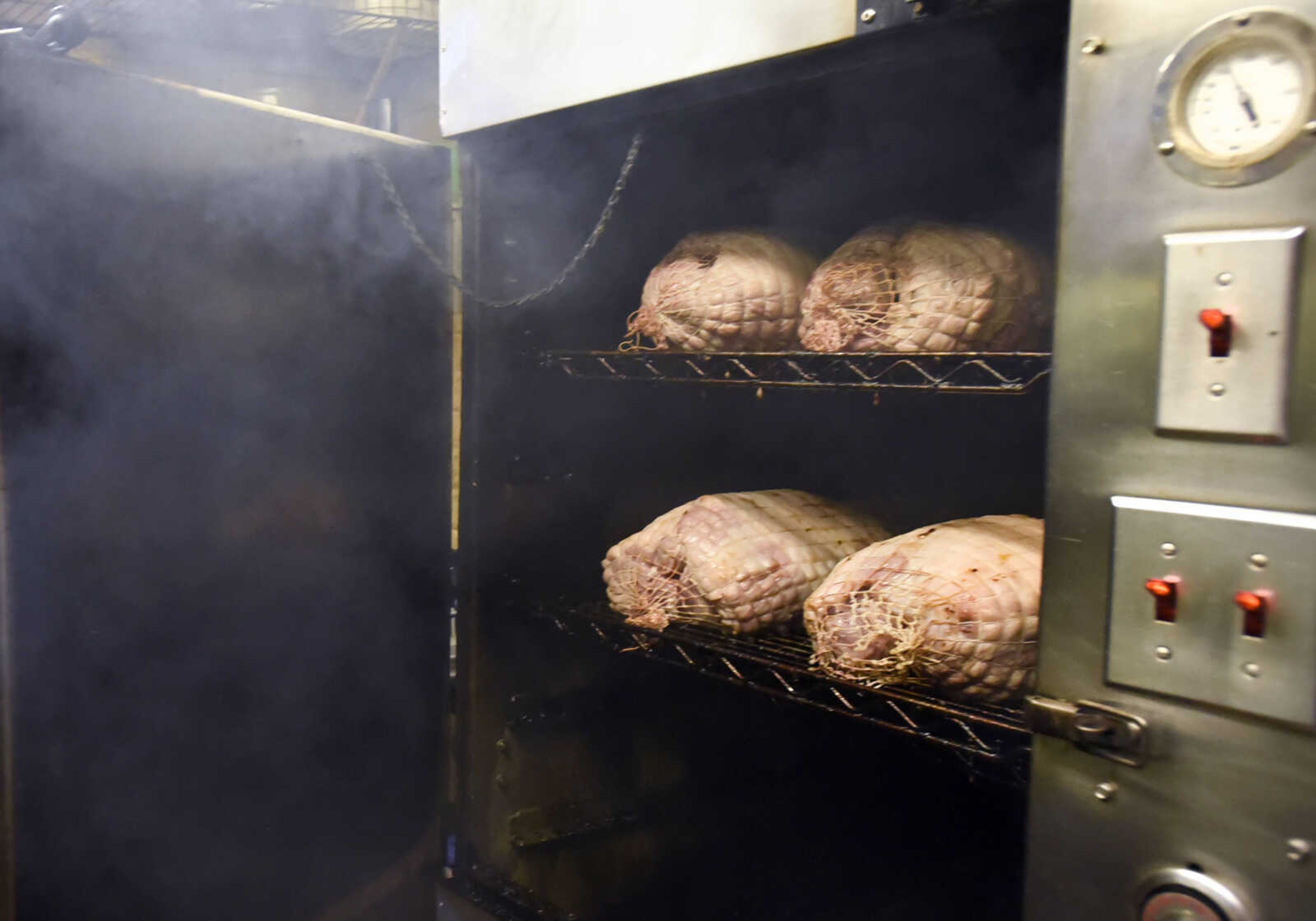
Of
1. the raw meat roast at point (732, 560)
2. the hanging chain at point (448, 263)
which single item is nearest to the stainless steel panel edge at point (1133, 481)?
the raw meat roast at point (732, 560)

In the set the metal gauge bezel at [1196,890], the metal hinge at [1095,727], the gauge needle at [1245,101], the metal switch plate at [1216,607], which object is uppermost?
the gauge needle at [1245,101]

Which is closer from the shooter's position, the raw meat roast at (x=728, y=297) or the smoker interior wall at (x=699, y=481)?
the raw meat roast at (x=728, y=297)

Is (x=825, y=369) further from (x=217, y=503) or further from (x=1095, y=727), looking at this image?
(x=217, y=503)

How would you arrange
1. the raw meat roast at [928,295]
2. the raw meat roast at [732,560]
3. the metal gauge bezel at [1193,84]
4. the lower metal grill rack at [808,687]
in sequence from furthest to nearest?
the raw meat roast at [732,560]
the raw meat roast at [928,295]
the lower metal grill rack at [808,687]
the metal gauge bezel at [1193,84]

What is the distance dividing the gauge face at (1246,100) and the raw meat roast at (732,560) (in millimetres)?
789

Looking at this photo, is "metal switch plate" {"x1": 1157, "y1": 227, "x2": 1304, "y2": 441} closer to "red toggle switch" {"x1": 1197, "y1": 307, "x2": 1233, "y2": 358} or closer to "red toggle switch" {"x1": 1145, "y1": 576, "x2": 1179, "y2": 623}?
"red toggle switch" {"x1": 1197, "y1": 307, "x2": 1233, "y2": 358}

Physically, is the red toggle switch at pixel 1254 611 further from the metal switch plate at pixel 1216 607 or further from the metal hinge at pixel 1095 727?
the metal hinge at pixel 1095 727

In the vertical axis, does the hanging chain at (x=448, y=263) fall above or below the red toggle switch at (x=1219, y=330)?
above

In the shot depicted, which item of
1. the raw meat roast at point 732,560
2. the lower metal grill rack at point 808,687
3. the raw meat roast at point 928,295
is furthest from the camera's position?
the raw meat roast at point 732,560

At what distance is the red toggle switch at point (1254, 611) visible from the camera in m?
0.74

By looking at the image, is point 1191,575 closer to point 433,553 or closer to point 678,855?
point 433,553

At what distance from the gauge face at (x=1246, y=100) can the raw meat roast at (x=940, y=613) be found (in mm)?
475

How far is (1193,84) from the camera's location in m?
0.76

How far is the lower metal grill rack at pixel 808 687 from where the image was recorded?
3.39 ft
